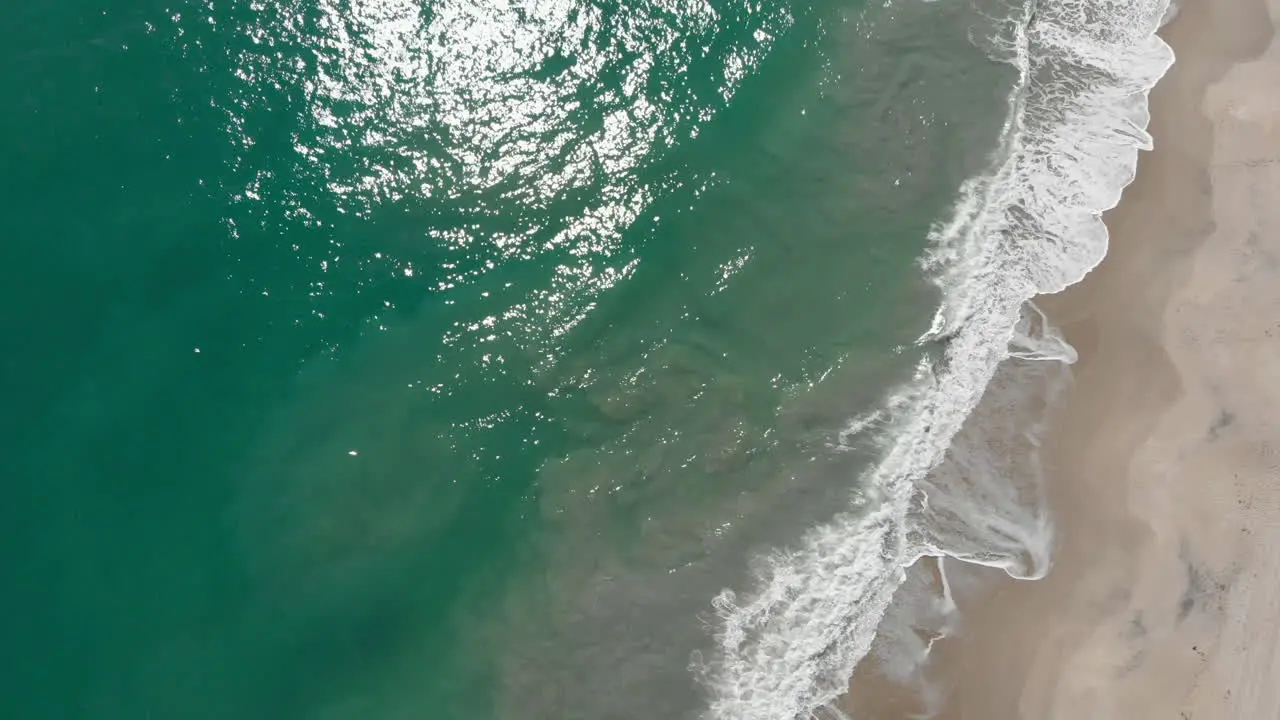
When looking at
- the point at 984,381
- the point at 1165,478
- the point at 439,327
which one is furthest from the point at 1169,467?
the point at 439,327

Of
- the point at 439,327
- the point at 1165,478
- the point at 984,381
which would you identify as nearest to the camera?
the point at 1165,478

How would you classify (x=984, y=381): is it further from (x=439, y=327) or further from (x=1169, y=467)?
(x=439, y=327)

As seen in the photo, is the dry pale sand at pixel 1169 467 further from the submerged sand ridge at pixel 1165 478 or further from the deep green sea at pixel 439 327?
the deep green sea at pixel 439 327

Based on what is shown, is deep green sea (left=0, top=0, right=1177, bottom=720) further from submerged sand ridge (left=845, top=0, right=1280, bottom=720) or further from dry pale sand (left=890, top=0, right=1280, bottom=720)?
dry pale sand (left=890, top=0, right=1280, bottom=720)

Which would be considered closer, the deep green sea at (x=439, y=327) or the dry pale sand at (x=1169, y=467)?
the dry pale sand at (x=1169, y=467)

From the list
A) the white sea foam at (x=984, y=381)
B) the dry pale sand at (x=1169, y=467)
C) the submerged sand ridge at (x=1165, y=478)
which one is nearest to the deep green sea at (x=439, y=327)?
the white sea foam at (x=984, y=381)

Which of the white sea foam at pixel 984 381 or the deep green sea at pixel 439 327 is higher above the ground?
the deep green sea at pixel 439 327

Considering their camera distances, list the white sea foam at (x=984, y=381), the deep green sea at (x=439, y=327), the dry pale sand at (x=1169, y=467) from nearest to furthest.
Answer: the dry pale sand at (x=1169, y=467) < the white sea foam at (x=984, y=381) < the deep green sea at (x=439, y=327)

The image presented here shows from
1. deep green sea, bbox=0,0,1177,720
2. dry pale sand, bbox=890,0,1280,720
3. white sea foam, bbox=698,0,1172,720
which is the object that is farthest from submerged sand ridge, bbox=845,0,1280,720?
deep green sea, bbox=0,0,1177,720
